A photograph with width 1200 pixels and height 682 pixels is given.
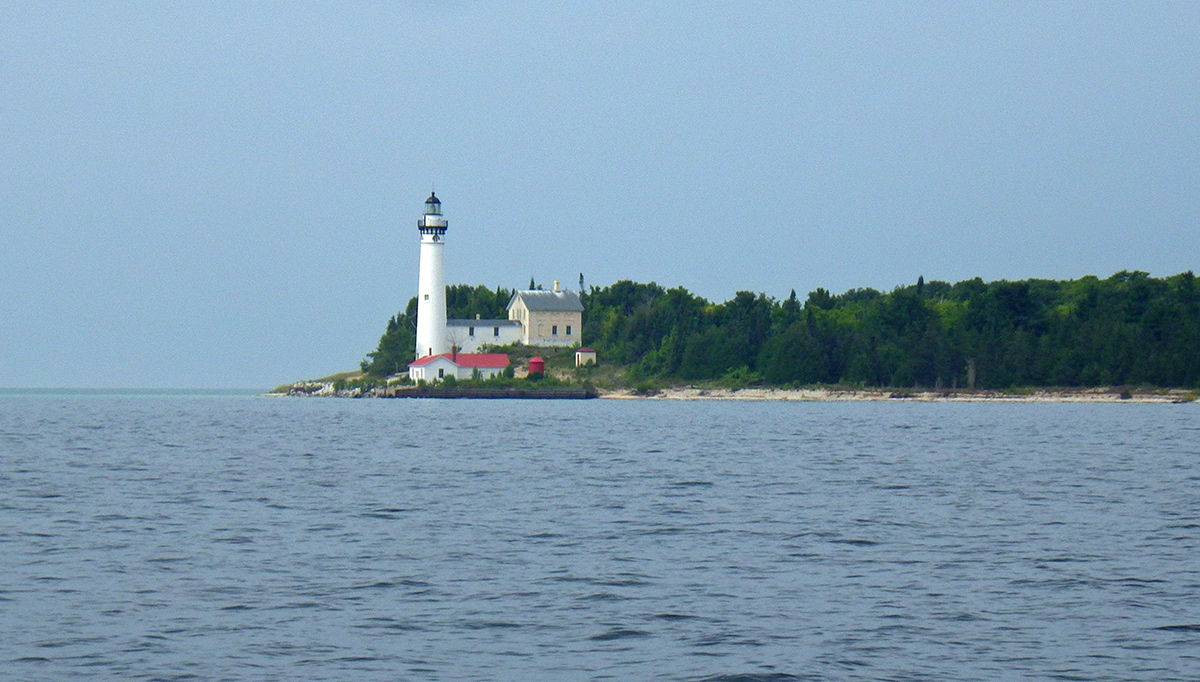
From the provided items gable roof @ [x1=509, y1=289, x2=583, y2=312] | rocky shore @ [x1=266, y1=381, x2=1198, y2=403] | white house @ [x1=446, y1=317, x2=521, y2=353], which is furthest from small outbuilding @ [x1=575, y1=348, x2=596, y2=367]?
white house @ [x1=446, y1=317, x2=521, y2=353]

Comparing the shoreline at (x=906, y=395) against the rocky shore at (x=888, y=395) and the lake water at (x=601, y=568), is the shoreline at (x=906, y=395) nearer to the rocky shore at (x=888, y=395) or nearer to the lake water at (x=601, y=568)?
the rocky shore at (x=888, y=395)

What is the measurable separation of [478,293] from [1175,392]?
190ft

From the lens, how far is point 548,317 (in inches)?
3954

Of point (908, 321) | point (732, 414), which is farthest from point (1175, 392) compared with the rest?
point (732, 414)

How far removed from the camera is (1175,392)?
75.4 meters

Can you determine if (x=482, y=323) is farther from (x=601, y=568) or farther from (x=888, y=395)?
(x=601, y=568)

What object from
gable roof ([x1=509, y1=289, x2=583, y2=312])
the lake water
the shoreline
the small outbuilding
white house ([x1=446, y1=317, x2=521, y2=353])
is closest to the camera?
the lake water

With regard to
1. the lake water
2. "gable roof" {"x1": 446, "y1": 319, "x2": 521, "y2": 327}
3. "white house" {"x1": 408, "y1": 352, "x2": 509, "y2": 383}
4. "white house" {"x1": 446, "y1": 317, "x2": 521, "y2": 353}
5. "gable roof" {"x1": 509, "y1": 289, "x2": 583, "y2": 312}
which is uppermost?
"gable roof" {"x1": 509, "y1": 289, "x2": 583, "y2": 312}

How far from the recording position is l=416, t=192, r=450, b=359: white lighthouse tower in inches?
3460

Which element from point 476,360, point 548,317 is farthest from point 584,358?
point 476,360

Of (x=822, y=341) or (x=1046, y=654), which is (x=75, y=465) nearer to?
(x=1046, y=654)

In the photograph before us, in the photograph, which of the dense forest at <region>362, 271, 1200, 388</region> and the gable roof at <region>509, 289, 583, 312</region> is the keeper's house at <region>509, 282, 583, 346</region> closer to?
the gable roof at <region>509, 289, 583, 312</region>

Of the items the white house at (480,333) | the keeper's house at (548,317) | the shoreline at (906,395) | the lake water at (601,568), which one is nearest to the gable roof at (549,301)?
the keeper's house at (548,317)

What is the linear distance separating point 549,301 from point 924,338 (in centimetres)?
3089
